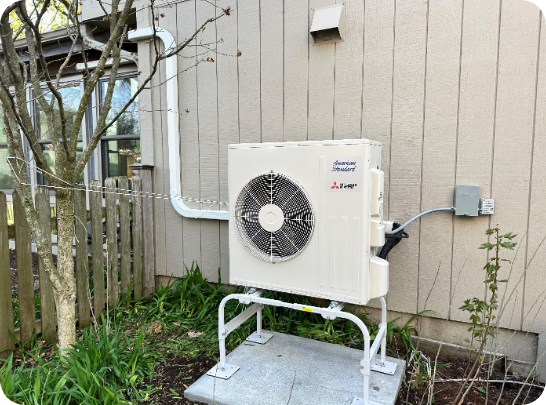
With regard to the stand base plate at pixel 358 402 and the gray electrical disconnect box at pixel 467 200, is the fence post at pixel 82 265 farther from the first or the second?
the gray electrical disconnect box at pixel 467 200

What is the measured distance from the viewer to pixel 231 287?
3174 mm

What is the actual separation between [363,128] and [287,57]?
812 mm

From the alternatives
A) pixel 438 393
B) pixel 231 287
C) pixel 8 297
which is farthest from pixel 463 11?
pixel 8 297

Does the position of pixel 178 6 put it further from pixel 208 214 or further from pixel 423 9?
pixel 423 9

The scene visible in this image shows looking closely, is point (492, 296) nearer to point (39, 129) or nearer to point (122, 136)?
point (122, 136)

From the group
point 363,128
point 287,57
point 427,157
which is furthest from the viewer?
point 287,57

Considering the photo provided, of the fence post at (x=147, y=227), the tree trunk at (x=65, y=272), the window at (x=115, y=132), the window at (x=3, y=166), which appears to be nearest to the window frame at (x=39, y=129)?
the window at (x=115, y=132)

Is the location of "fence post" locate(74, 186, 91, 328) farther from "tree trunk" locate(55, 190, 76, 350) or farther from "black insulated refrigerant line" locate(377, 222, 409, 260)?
"black insulated refrigerant line" locate(377, 222, 409, 260)

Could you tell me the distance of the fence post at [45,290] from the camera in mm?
2510

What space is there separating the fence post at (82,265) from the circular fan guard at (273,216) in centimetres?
128

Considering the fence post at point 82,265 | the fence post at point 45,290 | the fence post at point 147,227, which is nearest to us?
the fence post at point 45,290

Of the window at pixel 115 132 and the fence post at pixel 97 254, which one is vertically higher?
the window at pixel 115 132

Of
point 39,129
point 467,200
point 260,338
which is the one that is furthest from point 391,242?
point 39,129

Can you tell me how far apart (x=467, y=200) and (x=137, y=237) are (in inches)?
102
